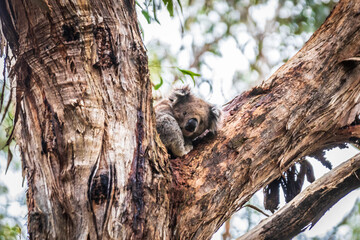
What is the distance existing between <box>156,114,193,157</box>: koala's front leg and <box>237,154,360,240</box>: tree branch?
83 cm

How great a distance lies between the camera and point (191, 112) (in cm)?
348

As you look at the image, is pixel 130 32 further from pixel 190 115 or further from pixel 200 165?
pixel 190 115

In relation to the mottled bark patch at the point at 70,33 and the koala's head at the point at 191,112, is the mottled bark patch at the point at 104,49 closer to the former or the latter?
the mottled bark patch at the point at 70,33

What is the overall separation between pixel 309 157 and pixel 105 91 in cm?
200

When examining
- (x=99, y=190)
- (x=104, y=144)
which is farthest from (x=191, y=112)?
(x=99, y=190)

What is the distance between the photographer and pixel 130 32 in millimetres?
2000

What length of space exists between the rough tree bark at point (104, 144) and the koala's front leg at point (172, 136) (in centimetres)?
51

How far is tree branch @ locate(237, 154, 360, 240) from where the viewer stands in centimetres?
232

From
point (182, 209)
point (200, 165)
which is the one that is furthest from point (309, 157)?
point (182, 209)

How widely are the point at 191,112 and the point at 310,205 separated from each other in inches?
58.0

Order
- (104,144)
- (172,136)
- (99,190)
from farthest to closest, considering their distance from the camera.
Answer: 1. (172,136)
2. (104,144)
3. (99,190)

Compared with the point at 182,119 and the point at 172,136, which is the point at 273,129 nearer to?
the point at 172,136

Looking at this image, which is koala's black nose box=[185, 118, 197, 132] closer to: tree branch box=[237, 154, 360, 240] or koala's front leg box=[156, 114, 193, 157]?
koala's front leg box=[156, 114, 193, 157]

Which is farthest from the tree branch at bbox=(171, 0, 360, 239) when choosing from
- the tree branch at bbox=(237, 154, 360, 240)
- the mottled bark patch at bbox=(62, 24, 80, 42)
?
the mottled bark patch at bbox=(62, 24, 80, 42)
